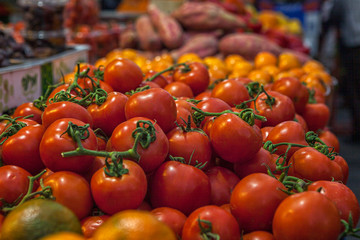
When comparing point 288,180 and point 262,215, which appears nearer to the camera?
point 262,215

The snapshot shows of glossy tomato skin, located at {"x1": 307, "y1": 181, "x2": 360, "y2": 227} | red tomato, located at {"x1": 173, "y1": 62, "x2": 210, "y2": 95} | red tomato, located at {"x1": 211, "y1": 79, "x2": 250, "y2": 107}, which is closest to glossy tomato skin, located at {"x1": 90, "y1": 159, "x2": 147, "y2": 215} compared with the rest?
glossy tomato skin, located at {"x1": 307, "y1": 181, "x2": 360, "y2": 227}

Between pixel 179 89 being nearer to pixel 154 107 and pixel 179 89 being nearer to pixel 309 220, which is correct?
pixel 154 107

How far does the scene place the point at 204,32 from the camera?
4633mm

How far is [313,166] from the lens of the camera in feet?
4.51

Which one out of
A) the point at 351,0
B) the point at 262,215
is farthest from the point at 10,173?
the point at 351,0

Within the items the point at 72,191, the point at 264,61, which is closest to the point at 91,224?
the point at 72,191

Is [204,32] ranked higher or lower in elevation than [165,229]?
lower

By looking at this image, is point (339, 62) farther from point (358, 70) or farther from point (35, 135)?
point (35, 135)

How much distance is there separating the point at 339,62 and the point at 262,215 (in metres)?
5.13

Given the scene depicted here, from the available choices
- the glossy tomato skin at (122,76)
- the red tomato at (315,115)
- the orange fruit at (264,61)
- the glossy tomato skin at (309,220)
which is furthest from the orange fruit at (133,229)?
the orange fruit at (264,61)

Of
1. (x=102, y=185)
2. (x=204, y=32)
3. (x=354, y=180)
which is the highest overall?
(x=102, y=185)

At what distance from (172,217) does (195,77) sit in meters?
1.08

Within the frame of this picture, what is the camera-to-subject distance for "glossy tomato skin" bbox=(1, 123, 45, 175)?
1.30 m

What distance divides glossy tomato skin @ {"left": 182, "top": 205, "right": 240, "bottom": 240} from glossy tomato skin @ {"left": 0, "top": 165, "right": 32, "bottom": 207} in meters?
0.54
